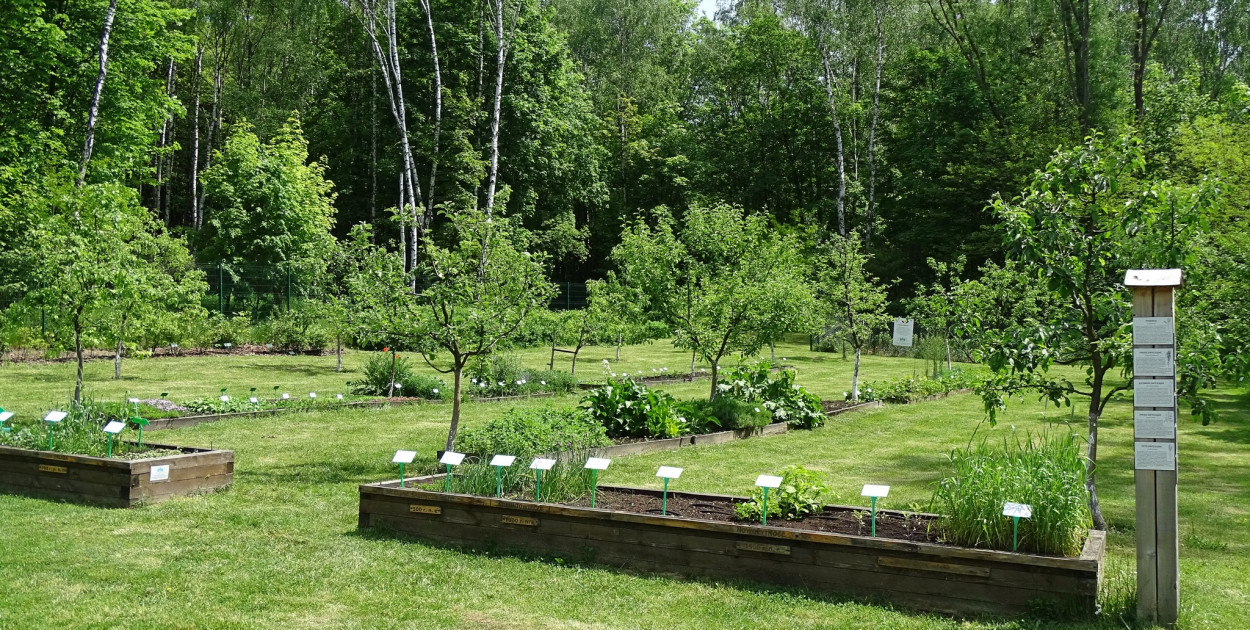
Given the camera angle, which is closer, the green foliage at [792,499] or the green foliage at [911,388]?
the green foliage at [792,499]

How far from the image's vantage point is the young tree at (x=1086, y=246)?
253 inches

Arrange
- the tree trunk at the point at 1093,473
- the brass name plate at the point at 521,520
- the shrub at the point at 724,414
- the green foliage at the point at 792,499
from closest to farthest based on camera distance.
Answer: the green foliage at the point at 792,499 → the tree trunk at the point at 1093,473 → the brass name plate at the point at 521,520 → the shrub at the point at 724,414

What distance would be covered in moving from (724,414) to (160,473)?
7.30m

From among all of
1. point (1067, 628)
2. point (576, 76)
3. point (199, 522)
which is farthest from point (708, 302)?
point (576, 76)

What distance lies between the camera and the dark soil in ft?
20.3

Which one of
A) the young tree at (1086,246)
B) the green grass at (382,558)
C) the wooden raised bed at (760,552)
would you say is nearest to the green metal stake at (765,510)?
the wooden raised bed at (760,552)

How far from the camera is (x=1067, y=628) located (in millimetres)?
5000

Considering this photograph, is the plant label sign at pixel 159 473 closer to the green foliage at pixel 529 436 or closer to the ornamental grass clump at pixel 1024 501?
the green foliage at pixel 529 436

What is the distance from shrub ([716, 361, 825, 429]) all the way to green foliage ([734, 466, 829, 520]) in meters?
6.84

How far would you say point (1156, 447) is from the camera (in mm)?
5238

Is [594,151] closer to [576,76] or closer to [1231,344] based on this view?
[576,76]

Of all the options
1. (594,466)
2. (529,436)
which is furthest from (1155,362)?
(529,436)

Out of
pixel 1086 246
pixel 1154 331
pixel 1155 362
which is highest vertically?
pixel 1086 246

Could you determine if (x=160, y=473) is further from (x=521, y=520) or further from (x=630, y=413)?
(x=630, y=413)
